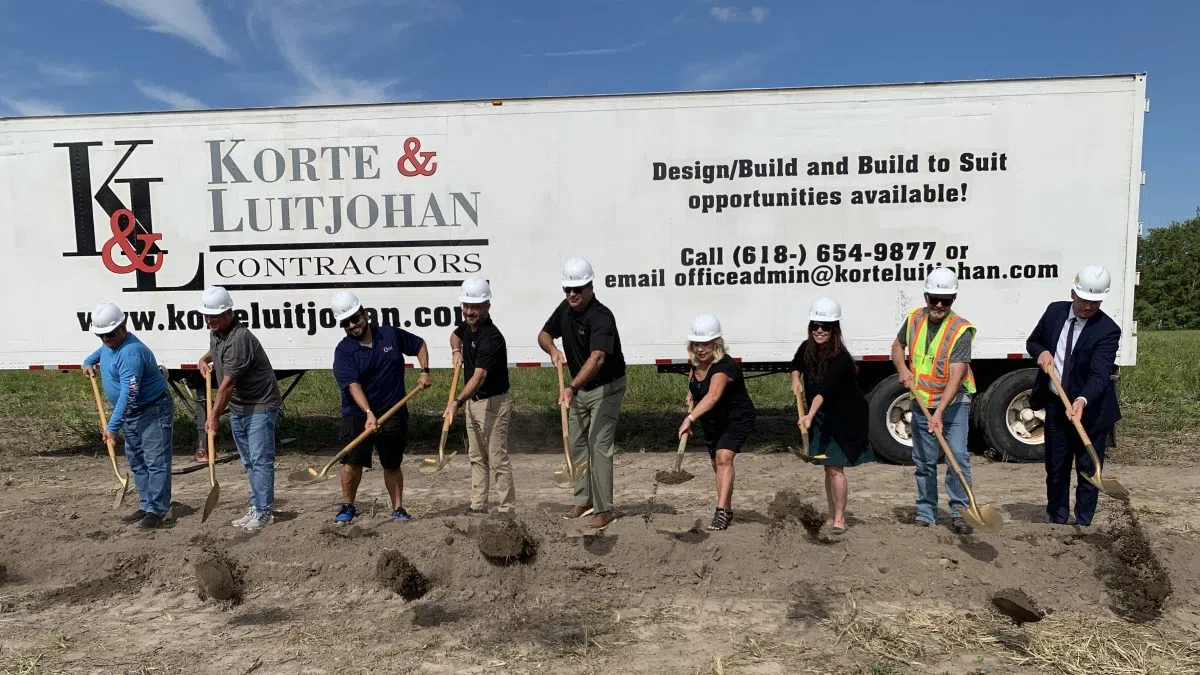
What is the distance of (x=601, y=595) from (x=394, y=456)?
6.12 ft

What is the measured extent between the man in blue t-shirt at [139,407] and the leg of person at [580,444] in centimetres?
295

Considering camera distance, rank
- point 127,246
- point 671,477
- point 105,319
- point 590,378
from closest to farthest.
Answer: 1. point 590,378
2. point 105,319
3. point 671,477
4. point 127,246

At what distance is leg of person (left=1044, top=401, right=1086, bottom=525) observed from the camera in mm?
4930

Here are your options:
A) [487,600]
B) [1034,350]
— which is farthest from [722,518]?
[1034,350]

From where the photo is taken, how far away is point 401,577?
4.28m

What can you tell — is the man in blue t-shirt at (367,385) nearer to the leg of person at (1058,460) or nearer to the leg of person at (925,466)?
the leg of person at (925,466)

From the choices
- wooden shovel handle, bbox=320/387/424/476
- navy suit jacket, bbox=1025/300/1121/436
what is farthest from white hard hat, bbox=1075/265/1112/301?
wooden shovel handle, bbox=320/387/424/476

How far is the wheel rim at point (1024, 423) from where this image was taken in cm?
721

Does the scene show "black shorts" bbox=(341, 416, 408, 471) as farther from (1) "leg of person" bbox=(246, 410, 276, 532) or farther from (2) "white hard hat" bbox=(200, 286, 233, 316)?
(2) "white hard hat" bbox=(200, 286, 233, 316)

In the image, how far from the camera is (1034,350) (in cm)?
504

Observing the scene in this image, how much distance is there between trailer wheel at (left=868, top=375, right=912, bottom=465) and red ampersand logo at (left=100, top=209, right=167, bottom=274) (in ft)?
23.0

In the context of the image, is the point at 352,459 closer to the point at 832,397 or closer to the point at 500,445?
the point at 500,445

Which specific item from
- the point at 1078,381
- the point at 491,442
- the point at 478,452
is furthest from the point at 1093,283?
the point at 478,452

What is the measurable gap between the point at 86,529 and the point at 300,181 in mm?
3503
